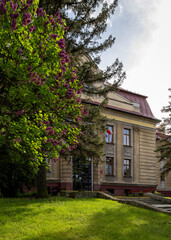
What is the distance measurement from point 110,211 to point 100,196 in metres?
5.11

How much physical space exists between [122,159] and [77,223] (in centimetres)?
1993

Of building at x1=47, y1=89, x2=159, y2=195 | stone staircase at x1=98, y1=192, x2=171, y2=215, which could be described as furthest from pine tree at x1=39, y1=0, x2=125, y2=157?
building at x1=47, y1=89, x2=159, y2=195

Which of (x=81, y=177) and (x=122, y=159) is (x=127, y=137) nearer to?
(x=122, y=159)

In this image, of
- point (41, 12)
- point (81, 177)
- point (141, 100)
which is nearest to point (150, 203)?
point (81, 177)

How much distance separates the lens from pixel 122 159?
28781 millimetres

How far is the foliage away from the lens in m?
8.98

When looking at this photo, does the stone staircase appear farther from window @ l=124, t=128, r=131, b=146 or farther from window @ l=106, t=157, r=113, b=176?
window @ l=124, t=128, r=131, b=146

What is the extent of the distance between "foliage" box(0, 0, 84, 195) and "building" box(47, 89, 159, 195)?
48.0 ft

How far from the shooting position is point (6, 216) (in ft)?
30.9

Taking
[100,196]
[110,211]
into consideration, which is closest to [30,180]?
[100,196]

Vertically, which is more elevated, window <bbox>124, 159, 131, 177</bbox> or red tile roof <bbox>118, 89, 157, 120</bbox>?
red tile roof <bbox>118, 89, 157, 120</bbox>

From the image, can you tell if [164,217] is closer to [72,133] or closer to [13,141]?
[72,133]

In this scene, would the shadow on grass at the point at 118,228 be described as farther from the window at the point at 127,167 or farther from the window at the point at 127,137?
the window at the point at 127,137

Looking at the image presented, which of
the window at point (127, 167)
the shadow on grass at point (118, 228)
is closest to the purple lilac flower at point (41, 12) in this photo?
the shadow on grass at point (118, 228)
